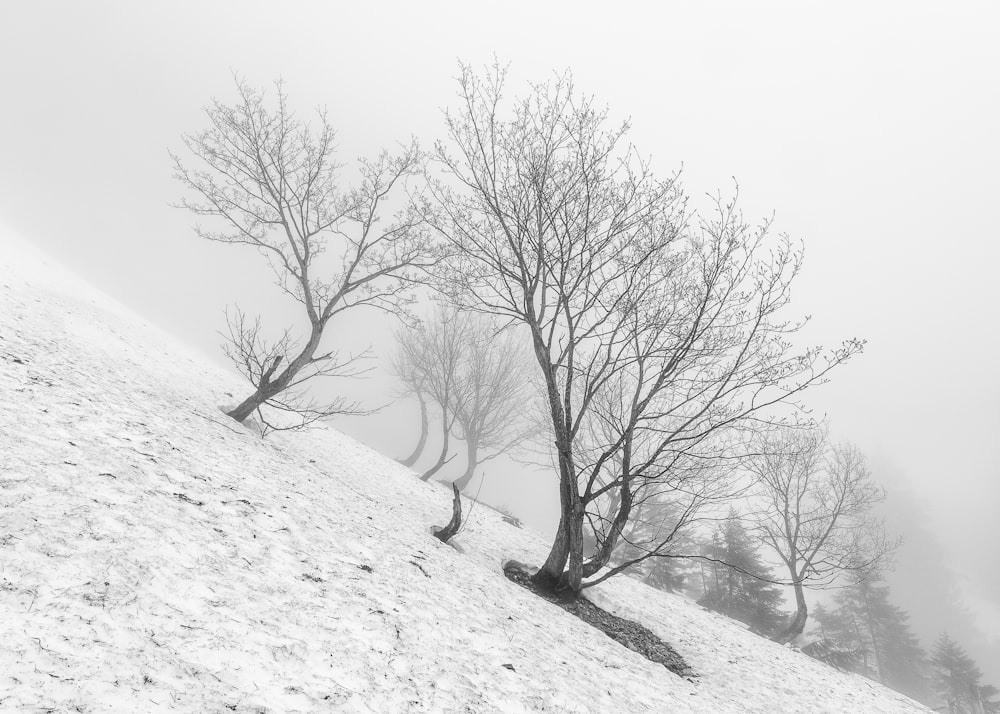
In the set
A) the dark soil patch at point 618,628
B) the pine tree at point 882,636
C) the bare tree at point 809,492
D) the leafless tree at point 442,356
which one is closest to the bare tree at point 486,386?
the leafless tree at point 442,356

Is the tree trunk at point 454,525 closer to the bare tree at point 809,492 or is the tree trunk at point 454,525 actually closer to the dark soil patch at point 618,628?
the dark soil patch at point 618,628

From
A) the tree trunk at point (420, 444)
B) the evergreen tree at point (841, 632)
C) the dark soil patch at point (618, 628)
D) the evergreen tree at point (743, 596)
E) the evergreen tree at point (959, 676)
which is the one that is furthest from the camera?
the evergreen tree at point (959, 676)

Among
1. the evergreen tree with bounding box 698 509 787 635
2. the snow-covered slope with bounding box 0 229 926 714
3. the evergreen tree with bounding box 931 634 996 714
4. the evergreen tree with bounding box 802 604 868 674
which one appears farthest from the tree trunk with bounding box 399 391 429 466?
the evergreen tree with bounding box 931 634 996 714

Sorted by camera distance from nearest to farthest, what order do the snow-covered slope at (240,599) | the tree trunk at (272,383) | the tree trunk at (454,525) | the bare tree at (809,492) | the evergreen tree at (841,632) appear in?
the snow-covered slope at (240,599)
the tree trunk at (454,525)
the tree trunk at (272,383)
the bare tree at (809,492)
the evergreen tree at (841,632)

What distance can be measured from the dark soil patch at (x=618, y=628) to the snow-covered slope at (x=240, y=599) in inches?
15.3

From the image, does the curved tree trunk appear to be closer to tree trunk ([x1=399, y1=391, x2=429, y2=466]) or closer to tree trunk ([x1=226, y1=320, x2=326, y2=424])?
tree trunk ([x1=226, y1=320, x2=326, y2=424])

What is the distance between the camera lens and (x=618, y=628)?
7.59 m

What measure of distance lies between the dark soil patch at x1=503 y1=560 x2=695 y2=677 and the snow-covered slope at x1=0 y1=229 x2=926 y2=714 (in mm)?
388

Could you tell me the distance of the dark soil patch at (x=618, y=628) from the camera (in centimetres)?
696

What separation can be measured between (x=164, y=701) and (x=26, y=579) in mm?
1388

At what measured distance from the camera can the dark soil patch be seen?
696 cm

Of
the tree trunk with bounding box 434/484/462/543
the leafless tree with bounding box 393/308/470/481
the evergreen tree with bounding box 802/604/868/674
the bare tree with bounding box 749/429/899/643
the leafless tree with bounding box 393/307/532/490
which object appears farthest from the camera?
the evergreen tree with bounding box 802/604/868/674

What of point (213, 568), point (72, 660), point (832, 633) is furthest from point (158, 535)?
point (832, 633)

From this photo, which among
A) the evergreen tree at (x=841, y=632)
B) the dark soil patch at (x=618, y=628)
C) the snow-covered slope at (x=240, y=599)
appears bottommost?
the snow-covered slope at (x=240, y=599)
